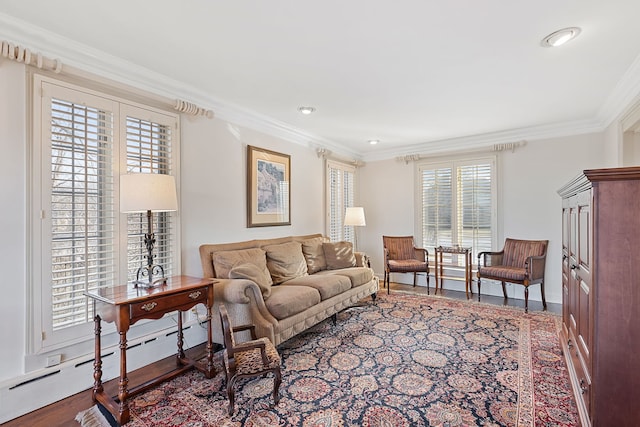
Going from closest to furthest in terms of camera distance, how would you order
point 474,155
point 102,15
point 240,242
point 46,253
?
point 102,15
point 46,253
point 240,242
point 474,155

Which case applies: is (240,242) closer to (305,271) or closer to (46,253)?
(305,271)

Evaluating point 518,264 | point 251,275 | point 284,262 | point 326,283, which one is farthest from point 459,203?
point 251,275

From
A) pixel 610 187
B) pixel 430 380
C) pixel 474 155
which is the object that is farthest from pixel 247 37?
pixel 474 155

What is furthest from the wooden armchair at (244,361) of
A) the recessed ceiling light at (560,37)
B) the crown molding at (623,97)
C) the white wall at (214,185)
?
the crown molding at (623,97)

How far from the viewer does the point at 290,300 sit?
2.87 meters

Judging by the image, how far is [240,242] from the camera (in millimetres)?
3676

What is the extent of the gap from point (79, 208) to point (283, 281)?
2.03 meters

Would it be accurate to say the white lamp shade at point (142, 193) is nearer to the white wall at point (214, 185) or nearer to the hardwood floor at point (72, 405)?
the white wall at point (214, 185)

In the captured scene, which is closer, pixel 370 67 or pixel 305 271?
pixel 370 67

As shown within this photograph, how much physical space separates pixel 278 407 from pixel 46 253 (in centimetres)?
189

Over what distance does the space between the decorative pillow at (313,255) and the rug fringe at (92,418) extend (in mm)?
2534

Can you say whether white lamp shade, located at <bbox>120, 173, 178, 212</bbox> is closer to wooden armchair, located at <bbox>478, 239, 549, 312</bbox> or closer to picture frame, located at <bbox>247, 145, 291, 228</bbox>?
picture frame, located at <bbox>247, 145, 291, 228</bbox>

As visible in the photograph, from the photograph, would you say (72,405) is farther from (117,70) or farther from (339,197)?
(339,197)

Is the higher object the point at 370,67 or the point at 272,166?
the point at 370,67
